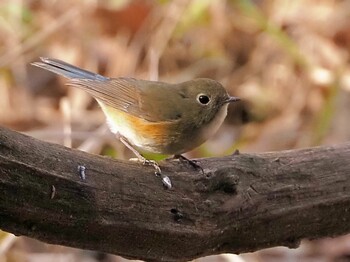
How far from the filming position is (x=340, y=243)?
448 centimetres

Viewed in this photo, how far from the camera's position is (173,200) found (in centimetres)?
212

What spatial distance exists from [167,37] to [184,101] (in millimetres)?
2754

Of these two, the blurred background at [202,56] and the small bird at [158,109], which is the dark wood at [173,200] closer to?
the small bird at [158,109]

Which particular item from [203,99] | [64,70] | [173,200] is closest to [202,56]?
[64,70]

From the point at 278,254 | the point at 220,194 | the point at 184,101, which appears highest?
the point at 278,254

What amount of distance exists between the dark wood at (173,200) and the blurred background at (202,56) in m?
2.34

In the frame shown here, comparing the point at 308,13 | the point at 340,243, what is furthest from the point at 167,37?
the point at 340,243

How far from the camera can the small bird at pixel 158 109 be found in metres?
2.69

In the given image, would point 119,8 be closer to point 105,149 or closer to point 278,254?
point 105,149

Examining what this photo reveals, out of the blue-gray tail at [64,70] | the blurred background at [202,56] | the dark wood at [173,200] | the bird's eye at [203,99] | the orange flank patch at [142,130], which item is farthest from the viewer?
the blurred background at [202,56]

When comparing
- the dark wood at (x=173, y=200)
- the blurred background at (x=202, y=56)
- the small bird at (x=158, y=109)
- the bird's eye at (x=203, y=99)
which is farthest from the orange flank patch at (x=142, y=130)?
the blurred background at (x=202, y=56)

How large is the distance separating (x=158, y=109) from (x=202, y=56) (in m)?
3.19

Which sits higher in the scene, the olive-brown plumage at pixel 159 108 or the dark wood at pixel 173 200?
the olive-brown plumage at pixel 159 108

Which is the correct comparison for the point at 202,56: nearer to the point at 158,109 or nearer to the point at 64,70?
the point at 64,70
